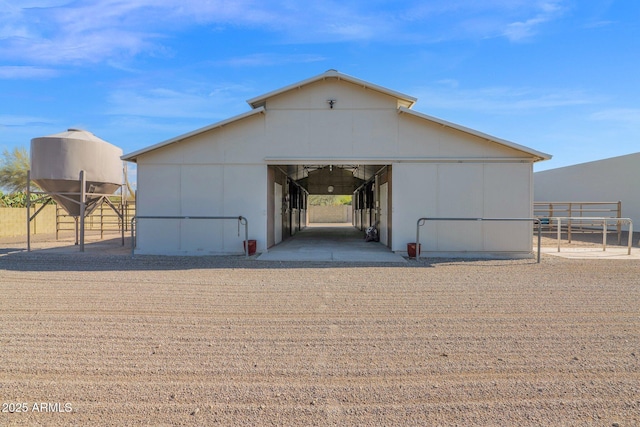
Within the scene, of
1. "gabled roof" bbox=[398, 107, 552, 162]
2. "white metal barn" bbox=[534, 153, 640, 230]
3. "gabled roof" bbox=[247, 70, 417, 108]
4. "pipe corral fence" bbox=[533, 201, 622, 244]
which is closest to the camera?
"gabled roof" bbox=[398, 107, 552, 162]

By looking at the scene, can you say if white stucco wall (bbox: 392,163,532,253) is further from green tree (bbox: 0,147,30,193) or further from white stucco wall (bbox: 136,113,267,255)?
green tree (bbox: 0,147,30,193)

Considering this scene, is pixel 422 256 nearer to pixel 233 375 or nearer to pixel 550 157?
pixel 550 157

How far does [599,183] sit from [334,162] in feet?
71.3

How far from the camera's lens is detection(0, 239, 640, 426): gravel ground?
272 centimetres

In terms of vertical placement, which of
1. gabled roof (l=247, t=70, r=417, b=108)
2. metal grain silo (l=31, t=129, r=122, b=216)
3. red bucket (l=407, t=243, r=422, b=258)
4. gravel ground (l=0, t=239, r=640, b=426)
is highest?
gabled roof (l=247, t=70, r=417, b=108)

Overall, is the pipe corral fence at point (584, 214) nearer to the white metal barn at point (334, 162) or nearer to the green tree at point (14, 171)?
the white metal barn at point (334, 162)

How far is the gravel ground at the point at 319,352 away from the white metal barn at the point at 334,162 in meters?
3.50

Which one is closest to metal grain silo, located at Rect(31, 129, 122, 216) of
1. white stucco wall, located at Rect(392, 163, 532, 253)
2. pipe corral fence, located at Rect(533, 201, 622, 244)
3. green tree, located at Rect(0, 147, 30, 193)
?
white stucco wall, located at Rect(392, 163, 532, 253)

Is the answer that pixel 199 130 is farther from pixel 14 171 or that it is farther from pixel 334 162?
pixel 14 171

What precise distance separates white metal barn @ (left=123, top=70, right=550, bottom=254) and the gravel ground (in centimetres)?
350

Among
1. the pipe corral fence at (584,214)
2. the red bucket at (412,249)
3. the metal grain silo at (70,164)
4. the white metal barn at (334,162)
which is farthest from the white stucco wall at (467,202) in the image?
the metal grain silo at (70,164)

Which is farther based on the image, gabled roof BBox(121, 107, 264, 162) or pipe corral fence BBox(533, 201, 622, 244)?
pipe corral fence BBox(533, 201, 622, 244)

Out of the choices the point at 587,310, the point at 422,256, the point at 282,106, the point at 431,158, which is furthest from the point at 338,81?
the point at 587,310

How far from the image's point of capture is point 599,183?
2434 centimetres
